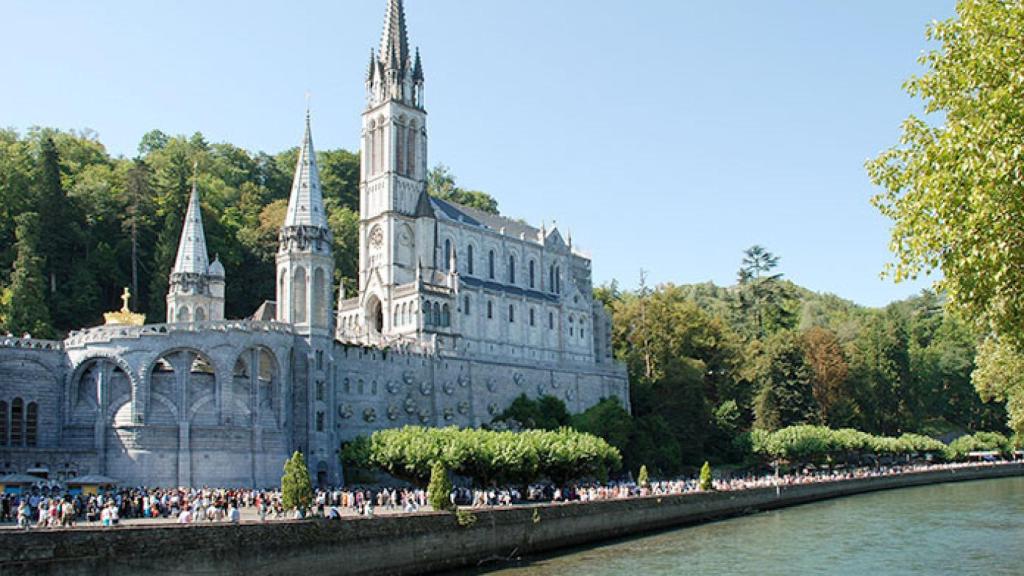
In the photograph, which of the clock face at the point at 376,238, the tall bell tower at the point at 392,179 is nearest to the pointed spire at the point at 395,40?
the tall bell tower at the point at 392,179

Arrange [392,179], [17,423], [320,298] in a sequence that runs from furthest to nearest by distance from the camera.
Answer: [392,179], [320,298], [17,423]

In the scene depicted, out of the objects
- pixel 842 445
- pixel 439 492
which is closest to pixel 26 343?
pixel 439 492

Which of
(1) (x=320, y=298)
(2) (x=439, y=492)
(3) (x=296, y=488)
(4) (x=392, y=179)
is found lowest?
(2) (x=439, y=492)

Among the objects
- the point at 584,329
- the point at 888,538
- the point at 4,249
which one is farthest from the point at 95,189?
the point at 888,538

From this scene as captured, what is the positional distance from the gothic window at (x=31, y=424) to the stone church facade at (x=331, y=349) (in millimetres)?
43

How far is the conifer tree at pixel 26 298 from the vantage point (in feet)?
192

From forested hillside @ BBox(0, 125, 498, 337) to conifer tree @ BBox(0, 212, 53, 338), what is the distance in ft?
0.23

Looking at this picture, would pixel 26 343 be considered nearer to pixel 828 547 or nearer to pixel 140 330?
pixel 140 330

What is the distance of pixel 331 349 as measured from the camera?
52688 mm

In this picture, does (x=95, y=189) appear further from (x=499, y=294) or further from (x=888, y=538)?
(x=888, y=538)

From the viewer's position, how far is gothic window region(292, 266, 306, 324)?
5138 cm

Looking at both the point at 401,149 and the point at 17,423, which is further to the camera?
the point at 401,149

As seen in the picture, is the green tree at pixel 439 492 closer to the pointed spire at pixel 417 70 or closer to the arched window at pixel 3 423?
the arched window at pixel 3 423

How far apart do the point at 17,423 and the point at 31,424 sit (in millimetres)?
572
